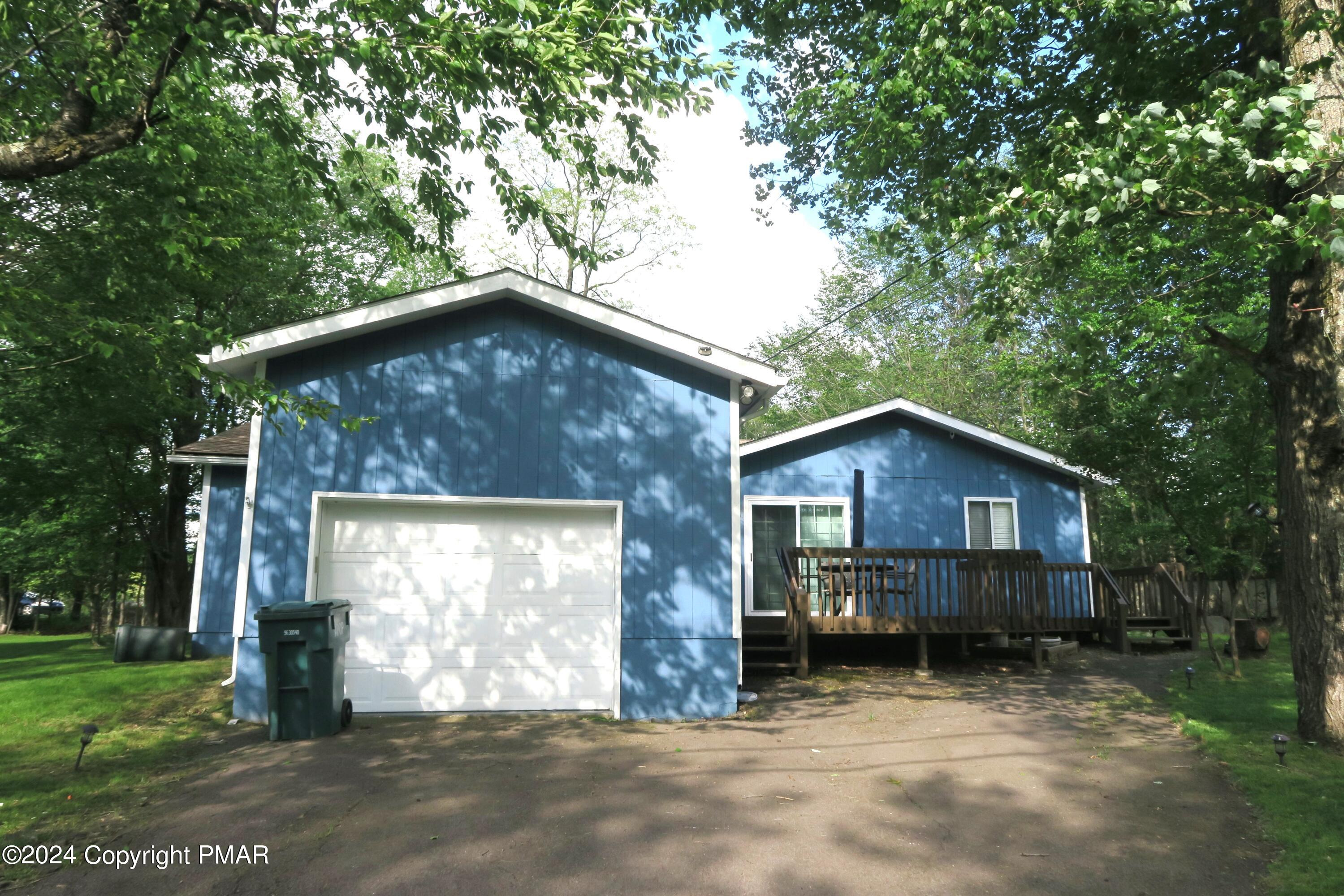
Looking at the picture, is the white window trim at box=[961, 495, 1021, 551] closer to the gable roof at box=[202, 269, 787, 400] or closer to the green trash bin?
the gable roof at box=[202, 269, 787, 400]

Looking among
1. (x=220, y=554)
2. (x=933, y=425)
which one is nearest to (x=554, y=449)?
(x=933, y=425)

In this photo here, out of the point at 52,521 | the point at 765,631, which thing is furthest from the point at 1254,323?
the point at 52,521

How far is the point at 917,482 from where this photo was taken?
14.2 metres

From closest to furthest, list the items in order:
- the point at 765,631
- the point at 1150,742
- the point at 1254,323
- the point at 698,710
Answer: the point at 1150,742, the point at 698,710, the point at 1254,323, the point at 765,631

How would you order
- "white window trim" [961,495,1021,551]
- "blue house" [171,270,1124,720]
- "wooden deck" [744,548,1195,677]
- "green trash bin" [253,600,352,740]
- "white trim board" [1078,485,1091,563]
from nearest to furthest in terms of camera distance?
"green trash bin" [253,600,352,740], "blue house" [171,270,1124,720], "wooden deck" [744,548,1195,677], "white window trim" [961,495,1021,551], "white trim board" [1078,485,1091,563]

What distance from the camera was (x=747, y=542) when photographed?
13711 millimetres

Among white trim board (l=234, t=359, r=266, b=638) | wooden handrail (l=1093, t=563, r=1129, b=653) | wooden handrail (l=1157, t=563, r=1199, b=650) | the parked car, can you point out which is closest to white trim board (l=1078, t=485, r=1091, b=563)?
wooden handrail (l=1157, t=563, r=1199, b=650)

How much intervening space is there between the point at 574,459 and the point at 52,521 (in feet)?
74.5

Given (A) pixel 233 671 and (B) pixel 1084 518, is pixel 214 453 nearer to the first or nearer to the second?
(A) pixel 233 671

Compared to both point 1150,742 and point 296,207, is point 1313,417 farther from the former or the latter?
point 296,207

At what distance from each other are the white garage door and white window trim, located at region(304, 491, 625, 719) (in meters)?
0.06

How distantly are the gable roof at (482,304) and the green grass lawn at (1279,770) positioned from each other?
521 cm

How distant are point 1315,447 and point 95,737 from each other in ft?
Result: 35.3

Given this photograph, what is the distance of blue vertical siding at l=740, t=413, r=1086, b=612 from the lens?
1399 centimetres
